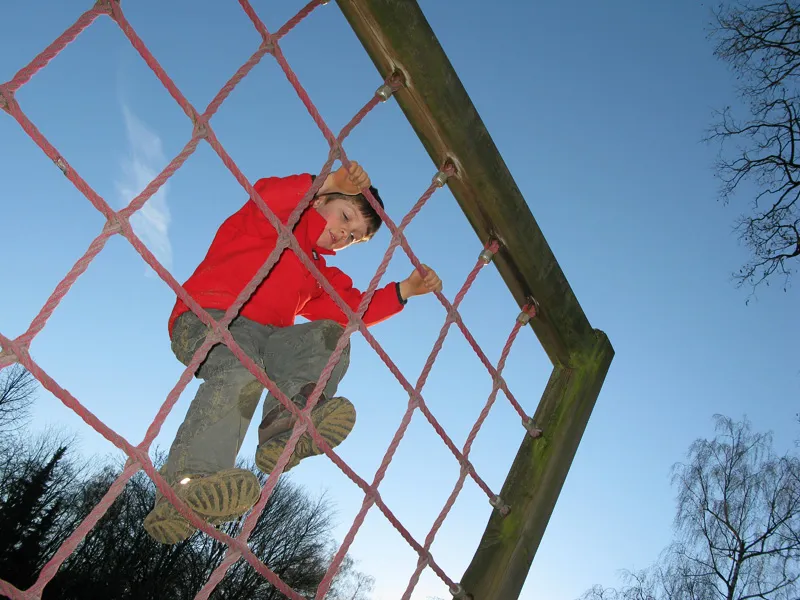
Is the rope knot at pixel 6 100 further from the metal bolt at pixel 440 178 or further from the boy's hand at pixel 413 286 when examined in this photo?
the boy's hand at pixel 413 286

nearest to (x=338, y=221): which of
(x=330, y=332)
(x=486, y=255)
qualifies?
(x=330, y=332)

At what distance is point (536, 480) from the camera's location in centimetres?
152

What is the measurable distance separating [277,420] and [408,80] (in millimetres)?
808

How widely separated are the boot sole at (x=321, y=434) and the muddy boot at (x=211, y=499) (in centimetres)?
18

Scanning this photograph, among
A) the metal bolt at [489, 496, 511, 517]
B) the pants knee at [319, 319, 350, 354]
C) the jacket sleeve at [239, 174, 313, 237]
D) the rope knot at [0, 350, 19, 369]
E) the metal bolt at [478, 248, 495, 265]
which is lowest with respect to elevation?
the rope knot at [0, 350, 19, 369]

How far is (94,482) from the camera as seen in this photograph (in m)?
16.9

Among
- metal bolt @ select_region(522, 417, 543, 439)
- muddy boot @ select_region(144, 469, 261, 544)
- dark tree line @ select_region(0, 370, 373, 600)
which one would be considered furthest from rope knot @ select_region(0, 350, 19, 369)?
dark tree line @ select_region(0, 370, 373, 600)

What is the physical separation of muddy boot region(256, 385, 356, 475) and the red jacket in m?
0.30

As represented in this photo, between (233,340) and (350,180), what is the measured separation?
570 millimetres

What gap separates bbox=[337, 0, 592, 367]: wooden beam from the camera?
113cm

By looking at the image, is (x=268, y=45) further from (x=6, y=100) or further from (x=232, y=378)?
(x=232, y=378)

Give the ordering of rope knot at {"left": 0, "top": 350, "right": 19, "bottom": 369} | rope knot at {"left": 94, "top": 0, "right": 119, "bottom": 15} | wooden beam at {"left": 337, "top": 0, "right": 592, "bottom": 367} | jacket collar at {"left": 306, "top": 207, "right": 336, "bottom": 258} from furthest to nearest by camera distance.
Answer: jacket collar at {"left": 306, "top": 207, "right": 336, "bottom": 258}
wooden beam at {"left": 337, "top": 0, "right": 592, "bottom": 367}
rope knot at {"left": 94, "top": 0, "right": 119, "bottom": 15}
rope knot at {"left": 0, "top": 350, "right": 19, "bottom": 369}

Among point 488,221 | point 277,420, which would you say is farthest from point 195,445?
point 488,221

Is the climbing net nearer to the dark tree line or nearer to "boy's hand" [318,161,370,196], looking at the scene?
"boy's hand" [318,161,370,196]
